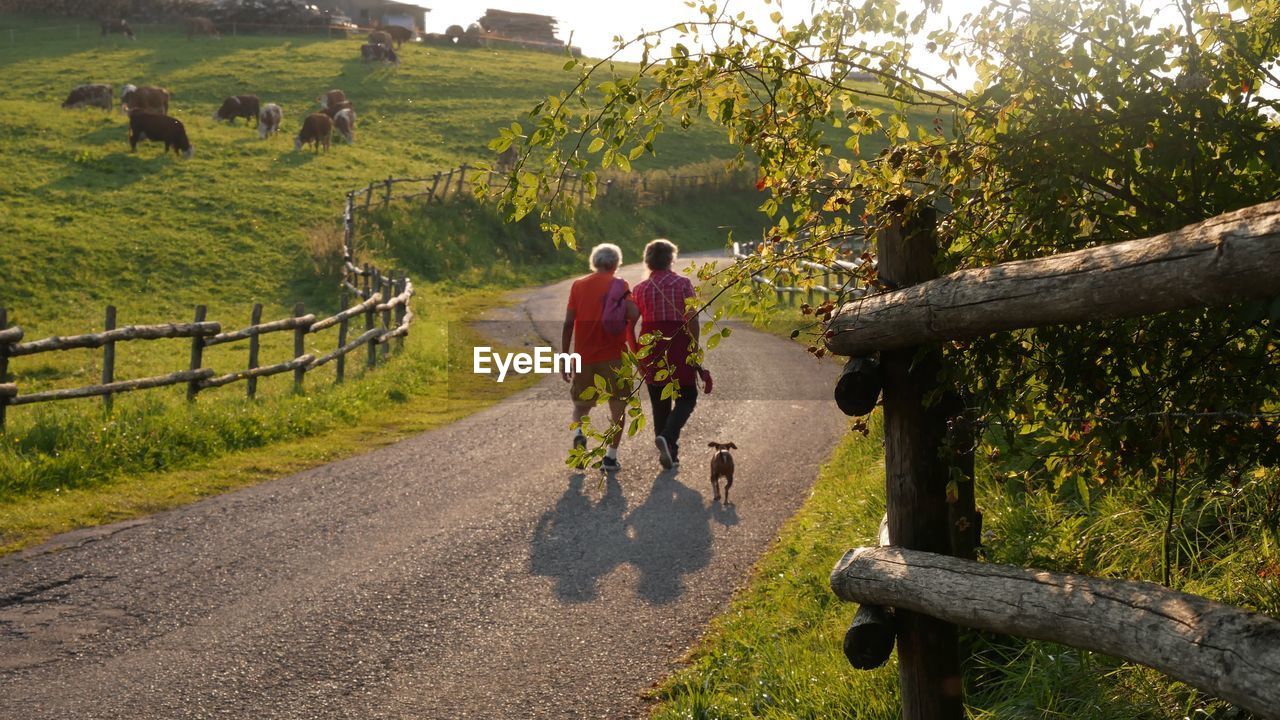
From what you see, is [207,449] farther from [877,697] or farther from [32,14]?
[32,14]

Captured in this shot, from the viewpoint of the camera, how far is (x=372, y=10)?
8225 centimetres

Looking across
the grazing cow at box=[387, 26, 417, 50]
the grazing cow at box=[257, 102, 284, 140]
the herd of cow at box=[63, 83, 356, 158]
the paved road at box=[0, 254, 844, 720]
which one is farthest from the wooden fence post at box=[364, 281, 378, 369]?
the grazing cow at box=[387, 26, 417, 50]

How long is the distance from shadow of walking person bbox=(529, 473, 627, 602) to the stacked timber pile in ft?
248

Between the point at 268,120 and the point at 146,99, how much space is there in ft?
13.9

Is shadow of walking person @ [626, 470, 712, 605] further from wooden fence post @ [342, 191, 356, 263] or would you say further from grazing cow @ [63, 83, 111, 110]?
grazing cow @ [63, 83, 111, 110]

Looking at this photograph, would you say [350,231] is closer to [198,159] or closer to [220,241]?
[220,241]

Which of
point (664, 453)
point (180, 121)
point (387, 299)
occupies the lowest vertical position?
point (387, 299)

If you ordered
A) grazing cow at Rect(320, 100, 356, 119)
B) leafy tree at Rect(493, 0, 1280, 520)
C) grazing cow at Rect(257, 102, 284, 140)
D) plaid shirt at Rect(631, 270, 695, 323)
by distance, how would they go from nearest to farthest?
leafy tree at Rect(493, 0, 1280, 520) < plaid shirt at Rect(631, 270, 695, 323) < grazing cow at Rect(257, 102, 284, 140) < grazing cow at Rect(320, 100, 356, 119)

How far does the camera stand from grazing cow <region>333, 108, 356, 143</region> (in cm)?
4359

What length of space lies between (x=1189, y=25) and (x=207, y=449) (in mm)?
9966

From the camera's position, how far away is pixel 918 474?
3.67 m

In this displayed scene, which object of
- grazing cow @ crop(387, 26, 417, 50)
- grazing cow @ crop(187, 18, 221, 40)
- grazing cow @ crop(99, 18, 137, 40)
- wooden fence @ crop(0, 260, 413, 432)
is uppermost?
grazing cow @ crop(387, 26, 417, 50)

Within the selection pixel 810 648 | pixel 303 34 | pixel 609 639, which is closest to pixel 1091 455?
pixel 810 648

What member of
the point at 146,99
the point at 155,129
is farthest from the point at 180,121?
the point at 146,99
